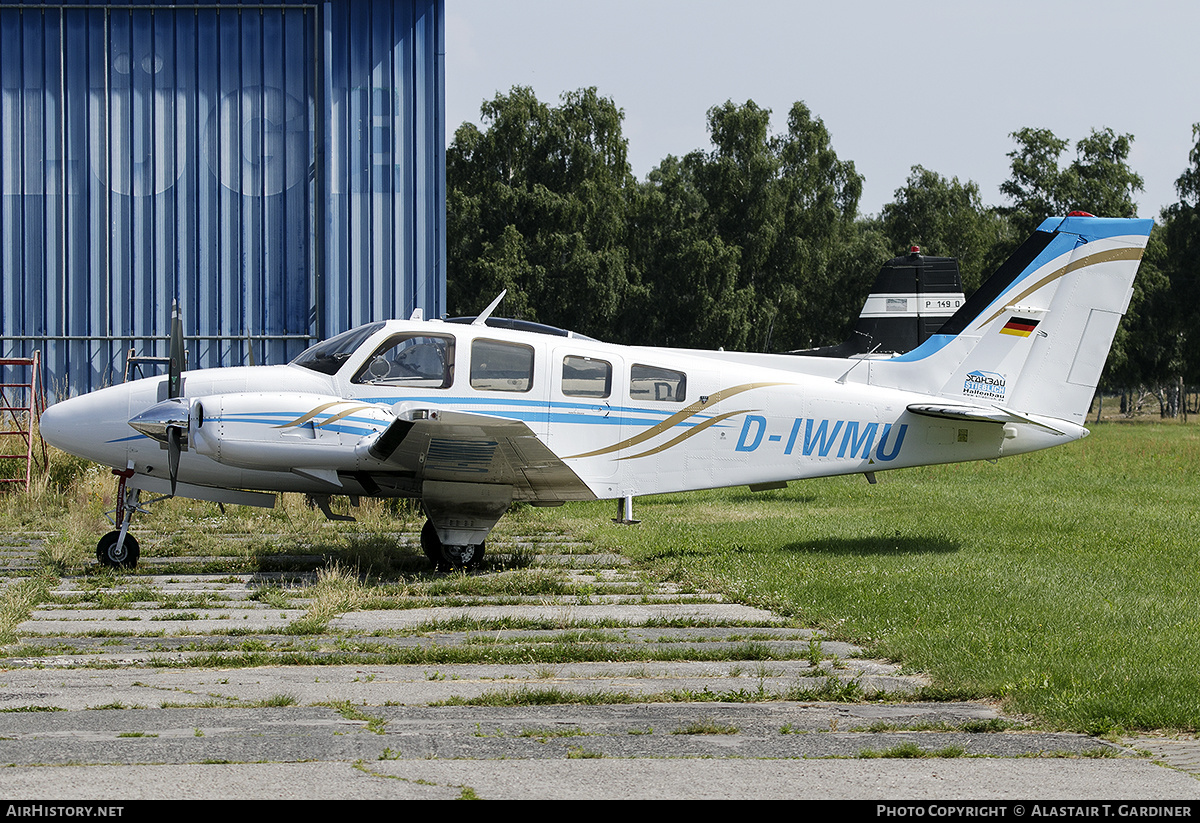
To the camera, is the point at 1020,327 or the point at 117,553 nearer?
the point at 117,553

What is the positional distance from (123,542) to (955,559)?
307 inches

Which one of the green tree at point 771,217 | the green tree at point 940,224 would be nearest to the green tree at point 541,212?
the green tree at point 771,217

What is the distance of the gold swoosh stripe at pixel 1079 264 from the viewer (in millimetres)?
10852

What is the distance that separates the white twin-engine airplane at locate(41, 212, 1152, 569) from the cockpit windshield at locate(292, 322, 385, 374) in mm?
22

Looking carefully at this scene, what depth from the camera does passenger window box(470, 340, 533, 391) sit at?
998 cm

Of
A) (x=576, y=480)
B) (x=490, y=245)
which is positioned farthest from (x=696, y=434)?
(x=490, y=245)

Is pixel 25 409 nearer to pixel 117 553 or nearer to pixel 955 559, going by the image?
pixel 117 553

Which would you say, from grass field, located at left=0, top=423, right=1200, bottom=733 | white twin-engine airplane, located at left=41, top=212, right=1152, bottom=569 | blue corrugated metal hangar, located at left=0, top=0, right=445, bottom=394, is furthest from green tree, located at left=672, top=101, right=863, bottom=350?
white twin-engine airplane, located at left=41, top=212, right=1152, bottom=569

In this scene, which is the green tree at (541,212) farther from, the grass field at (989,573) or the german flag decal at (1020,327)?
the german flag decal at (1020,327)

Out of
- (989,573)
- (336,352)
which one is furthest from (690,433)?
(336,352)

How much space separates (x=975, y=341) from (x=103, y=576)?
28.9 feet

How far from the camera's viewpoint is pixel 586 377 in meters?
10.3

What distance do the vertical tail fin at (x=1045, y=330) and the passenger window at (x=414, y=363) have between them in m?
4.51

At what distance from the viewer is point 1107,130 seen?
49656 mm
